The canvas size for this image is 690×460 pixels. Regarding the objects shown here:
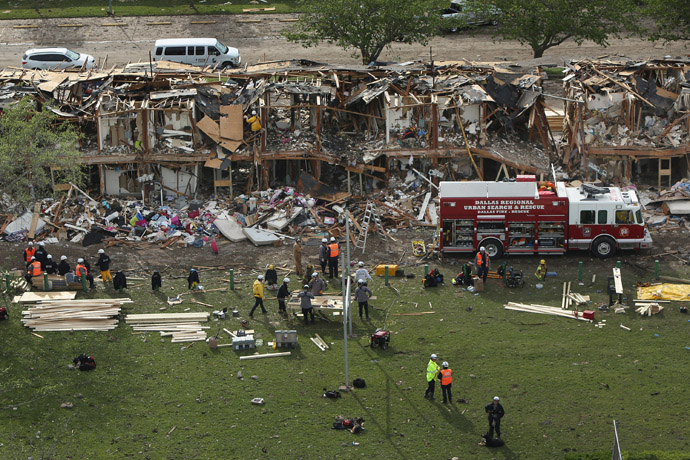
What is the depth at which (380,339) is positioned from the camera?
3053 centimetres

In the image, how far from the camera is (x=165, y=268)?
37094 mm

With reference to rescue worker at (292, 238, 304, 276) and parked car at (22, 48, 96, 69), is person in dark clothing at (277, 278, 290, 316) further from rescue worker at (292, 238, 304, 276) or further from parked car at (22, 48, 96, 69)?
parked car at (22, 48, 96, 69)

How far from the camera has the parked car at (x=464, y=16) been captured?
54.8m

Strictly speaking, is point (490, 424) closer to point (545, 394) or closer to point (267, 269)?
point (545, 394)

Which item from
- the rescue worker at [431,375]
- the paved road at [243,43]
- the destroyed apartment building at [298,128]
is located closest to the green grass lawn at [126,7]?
the paved road at [243,43]

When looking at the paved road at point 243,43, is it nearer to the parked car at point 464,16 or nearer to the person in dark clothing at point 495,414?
the parked car at point 464,16

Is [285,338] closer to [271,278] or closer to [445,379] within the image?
[271,278]

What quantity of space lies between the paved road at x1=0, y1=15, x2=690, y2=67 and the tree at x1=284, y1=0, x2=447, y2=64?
13.1 ft

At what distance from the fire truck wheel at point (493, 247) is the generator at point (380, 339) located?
7937mm

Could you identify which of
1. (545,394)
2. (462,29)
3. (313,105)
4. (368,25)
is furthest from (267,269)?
(462,29)

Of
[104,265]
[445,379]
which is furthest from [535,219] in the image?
[104,265]

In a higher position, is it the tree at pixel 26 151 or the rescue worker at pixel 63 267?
the tree at pixel 26 151

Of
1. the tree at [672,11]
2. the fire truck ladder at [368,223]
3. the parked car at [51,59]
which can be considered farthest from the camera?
the tree at [672,11]

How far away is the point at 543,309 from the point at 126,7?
3914cm
